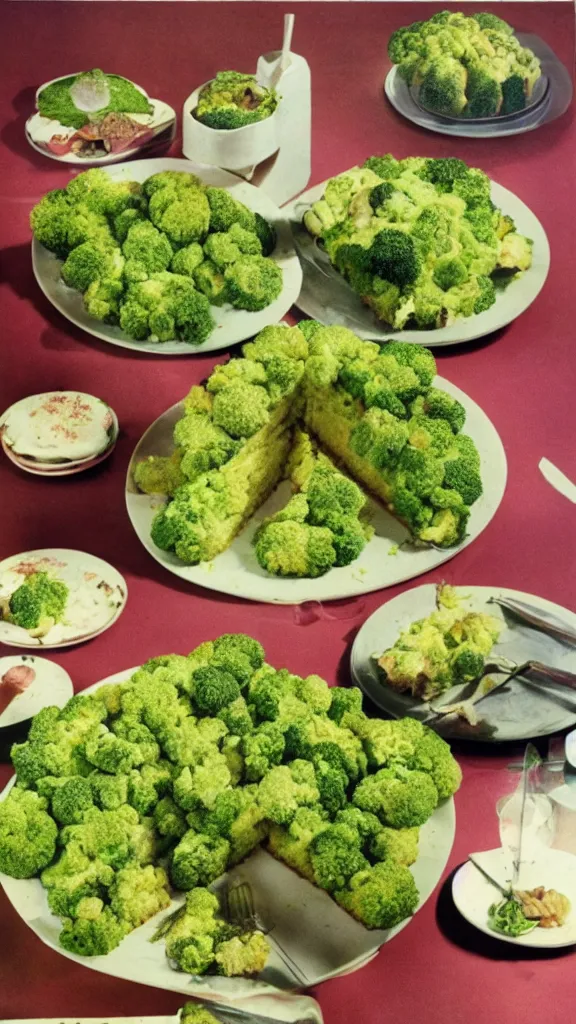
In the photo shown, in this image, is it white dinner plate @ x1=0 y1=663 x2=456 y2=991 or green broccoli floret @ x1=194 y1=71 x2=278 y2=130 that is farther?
green broccoli floret @ x1=194 y1=71 x2=278 y2=130

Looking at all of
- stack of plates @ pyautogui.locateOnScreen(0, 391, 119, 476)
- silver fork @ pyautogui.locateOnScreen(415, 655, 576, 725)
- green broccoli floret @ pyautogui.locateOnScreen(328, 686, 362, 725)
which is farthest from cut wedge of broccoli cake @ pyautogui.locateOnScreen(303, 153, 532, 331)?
green broccoli floret @ pyautogui.locateOnScreen(328, 686, 362, 725)

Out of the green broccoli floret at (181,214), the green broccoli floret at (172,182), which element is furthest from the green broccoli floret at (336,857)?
the green broccoli floret at (172,182)

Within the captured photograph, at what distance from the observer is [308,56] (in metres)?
6.52

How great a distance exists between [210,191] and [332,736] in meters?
2.24

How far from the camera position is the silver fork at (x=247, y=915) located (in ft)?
15.3

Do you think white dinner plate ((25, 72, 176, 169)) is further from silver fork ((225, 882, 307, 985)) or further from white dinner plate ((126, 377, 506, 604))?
silver fork ((225, 882, 307, 985))

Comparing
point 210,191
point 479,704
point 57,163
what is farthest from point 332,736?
point 57,163

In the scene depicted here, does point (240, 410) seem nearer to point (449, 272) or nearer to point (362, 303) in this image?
point (362, 303)

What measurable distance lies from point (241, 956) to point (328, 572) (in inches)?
55.5

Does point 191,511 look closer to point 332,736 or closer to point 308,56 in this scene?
point 332,736

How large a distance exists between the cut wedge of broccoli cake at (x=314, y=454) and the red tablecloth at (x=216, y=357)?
17 cm

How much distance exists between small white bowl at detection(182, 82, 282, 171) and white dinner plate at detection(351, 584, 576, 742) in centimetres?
186

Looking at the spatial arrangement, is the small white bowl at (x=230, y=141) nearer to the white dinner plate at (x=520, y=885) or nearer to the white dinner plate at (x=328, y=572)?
the white dinner plate at (x=328, y=572)

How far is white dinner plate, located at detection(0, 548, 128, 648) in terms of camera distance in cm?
530
